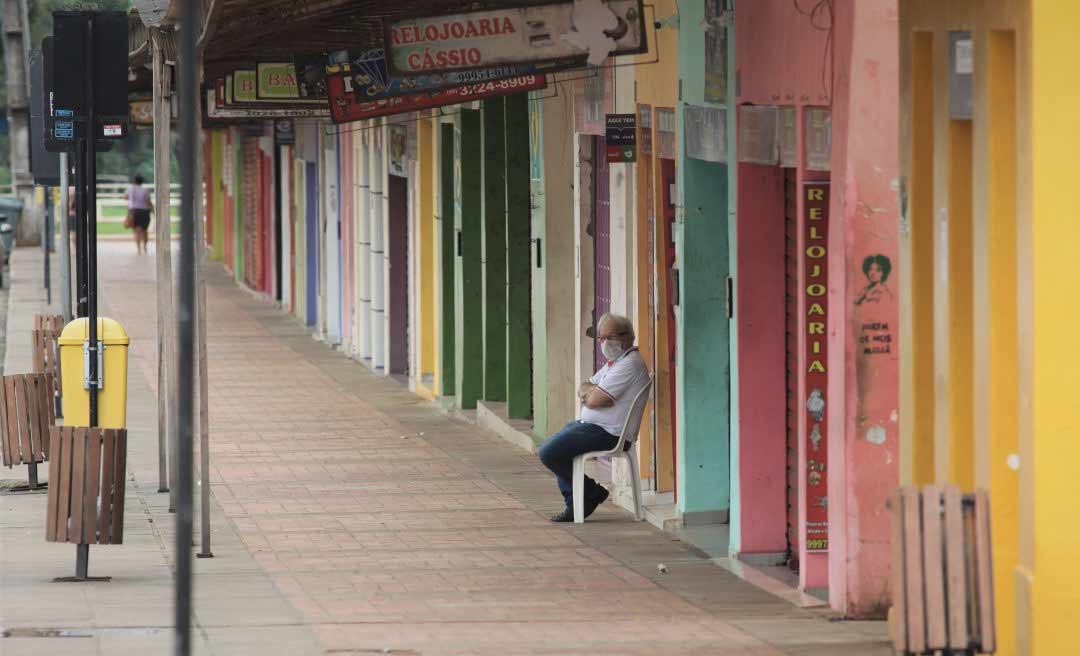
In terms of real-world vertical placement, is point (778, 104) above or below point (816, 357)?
above

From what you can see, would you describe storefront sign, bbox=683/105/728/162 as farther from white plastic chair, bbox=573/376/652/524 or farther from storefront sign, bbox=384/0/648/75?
white plastic chair, bbox=573/376/652/524

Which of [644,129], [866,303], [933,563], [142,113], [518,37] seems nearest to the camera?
[933,563]

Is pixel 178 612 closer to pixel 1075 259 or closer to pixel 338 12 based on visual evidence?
pixel 1075 259

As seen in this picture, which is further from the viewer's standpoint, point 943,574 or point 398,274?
point 398,274

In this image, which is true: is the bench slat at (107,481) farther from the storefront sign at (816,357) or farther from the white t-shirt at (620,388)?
the storefront sign at (816,357)

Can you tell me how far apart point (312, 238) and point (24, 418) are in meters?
15.6

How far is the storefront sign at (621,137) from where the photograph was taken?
1379 cm

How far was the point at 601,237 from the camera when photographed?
1527cm

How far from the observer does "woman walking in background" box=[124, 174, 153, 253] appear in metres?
44.9

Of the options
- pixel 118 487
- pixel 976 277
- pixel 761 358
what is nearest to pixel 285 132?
pixel 761 358

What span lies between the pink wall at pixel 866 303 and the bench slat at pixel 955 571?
2.49 metres

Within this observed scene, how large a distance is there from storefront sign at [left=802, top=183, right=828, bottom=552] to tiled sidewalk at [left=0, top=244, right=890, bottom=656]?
20.2 inches

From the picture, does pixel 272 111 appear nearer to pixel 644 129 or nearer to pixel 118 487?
pixel 644 129

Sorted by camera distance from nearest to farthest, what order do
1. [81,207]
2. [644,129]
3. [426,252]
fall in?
[644,129]
[81,207]
[426,252]
